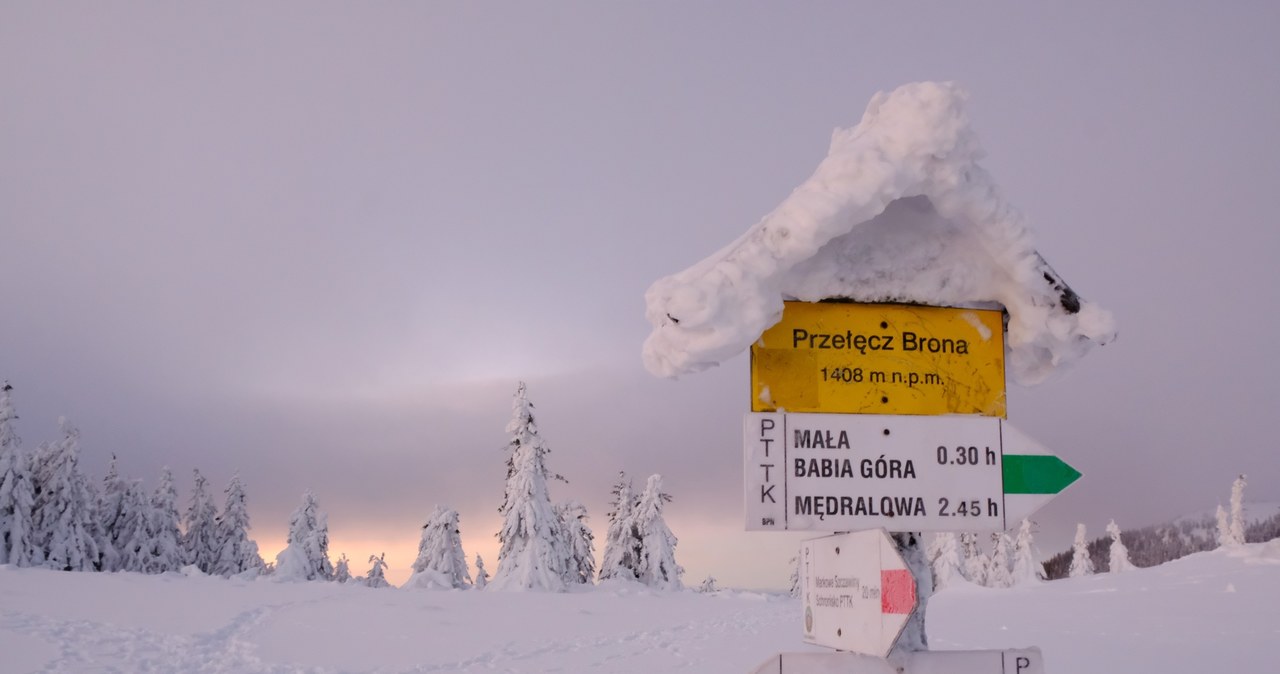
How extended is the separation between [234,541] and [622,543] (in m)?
26.5

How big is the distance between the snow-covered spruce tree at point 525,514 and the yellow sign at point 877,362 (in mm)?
34933

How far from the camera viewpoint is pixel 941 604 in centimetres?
2947

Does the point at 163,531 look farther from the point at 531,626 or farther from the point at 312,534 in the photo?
the point at 531,626

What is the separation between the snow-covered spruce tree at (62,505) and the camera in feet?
155

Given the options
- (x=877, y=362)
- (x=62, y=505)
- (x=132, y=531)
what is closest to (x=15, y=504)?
(x=62, y=505)

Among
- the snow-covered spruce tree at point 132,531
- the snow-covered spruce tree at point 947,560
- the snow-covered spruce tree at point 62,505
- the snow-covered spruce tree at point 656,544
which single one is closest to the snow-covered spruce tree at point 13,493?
the snow-covered spruce tree at point 62,505

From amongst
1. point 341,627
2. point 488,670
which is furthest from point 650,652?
point 341,627

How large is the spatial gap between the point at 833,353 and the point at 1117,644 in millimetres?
16003

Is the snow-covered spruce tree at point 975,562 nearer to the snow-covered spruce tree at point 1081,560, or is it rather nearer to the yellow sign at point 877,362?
the snow-covered spruce tree at point 1081,560

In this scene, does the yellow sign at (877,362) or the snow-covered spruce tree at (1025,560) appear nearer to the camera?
the yellow sign at (877,362)

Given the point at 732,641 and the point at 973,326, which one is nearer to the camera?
the point at 973,326

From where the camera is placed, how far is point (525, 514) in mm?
38938

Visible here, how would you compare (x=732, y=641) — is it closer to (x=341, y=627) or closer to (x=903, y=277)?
(x=341, y=627)

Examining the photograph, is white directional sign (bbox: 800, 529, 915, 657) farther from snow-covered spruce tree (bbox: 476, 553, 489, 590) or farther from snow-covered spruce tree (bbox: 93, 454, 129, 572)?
snow-covered spruce tree (bbox: 93, 454, 129, 572)
